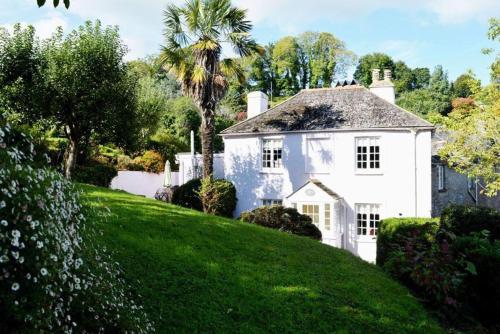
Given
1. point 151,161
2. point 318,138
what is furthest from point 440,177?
point 151,161

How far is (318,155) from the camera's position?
929 inches

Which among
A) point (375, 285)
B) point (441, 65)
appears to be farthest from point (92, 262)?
point (441, 65)

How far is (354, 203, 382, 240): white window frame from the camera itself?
22203 mm

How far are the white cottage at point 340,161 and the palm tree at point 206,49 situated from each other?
338 cm

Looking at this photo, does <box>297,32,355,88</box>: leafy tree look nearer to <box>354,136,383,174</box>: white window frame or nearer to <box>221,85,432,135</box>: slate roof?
<box>221,85,432,135</box>: slate roof

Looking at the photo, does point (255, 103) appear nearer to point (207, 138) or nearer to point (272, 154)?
point (272, 154)

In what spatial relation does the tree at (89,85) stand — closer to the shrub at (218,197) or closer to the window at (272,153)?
the shrub at (218,197)

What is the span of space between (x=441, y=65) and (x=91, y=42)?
3012 inches

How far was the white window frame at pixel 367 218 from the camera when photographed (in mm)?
22203

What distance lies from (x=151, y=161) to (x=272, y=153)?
11493 mm

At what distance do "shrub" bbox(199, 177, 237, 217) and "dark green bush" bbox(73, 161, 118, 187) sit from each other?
612 centimetres

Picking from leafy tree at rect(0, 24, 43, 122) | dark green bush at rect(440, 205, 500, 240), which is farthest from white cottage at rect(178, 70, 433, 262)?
leafy tree at rect(0, 24, 43, 122)

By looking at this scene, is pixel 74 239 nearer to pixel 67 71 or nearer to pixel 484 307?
pixel 484 307

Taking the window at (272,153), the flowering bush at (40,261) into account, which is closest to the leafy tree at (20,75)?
the window at (272,153)
